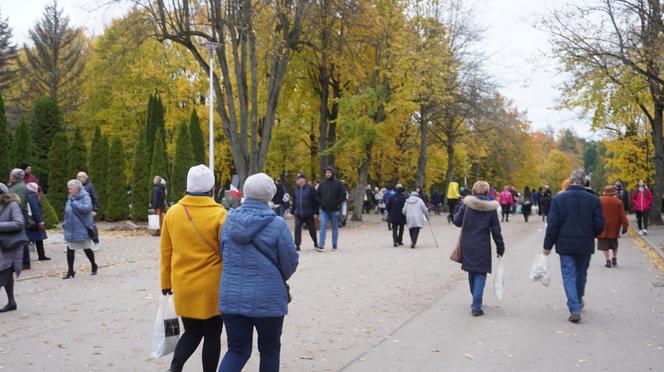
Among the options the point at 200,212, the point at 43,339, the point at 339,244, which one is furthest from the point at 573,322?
the point at 339,244

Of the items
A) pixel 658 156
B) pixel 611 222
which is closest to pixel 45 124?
pixel 658 156

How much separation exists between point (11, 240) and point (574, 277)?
7.04 metres

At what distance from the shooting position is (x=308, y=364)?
6.13 meters

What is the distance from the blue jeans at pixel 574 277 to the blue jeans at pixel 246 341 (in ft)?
16.2

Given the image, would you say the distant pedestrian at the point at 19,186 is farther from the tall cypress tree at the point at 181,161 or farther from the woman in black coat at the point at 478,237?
the tall cypress tree at the point at 181,161

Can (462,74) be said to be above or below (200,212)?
above

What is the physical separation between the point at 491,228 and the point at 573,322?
1532 millimetres

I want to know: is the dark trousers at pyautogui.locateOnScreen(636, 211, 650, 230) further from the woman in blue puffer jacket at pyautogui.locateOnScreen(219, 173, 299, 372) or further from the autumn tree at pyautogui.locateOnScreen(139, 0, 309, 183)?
the woman in blue puffer jacket at pyautogui.locateOnScreen(219, 173, 299, 372)

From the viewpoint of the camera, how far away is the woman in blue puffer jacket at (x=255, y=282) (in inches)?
178

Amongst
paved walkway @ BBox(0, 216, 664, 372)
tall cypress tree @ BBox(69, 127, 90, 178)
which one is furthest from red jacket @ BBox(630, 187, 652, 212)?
tall cypress tree @ BBox(69, 127, 90, 178)

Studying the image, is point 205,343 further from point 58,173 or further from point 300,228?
point 58,173

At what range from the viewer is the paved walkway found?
20.6 ft

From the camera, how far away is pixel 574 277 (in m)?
8.44

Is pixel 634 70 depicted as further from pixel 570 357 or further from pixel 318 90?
pixel 570 357
